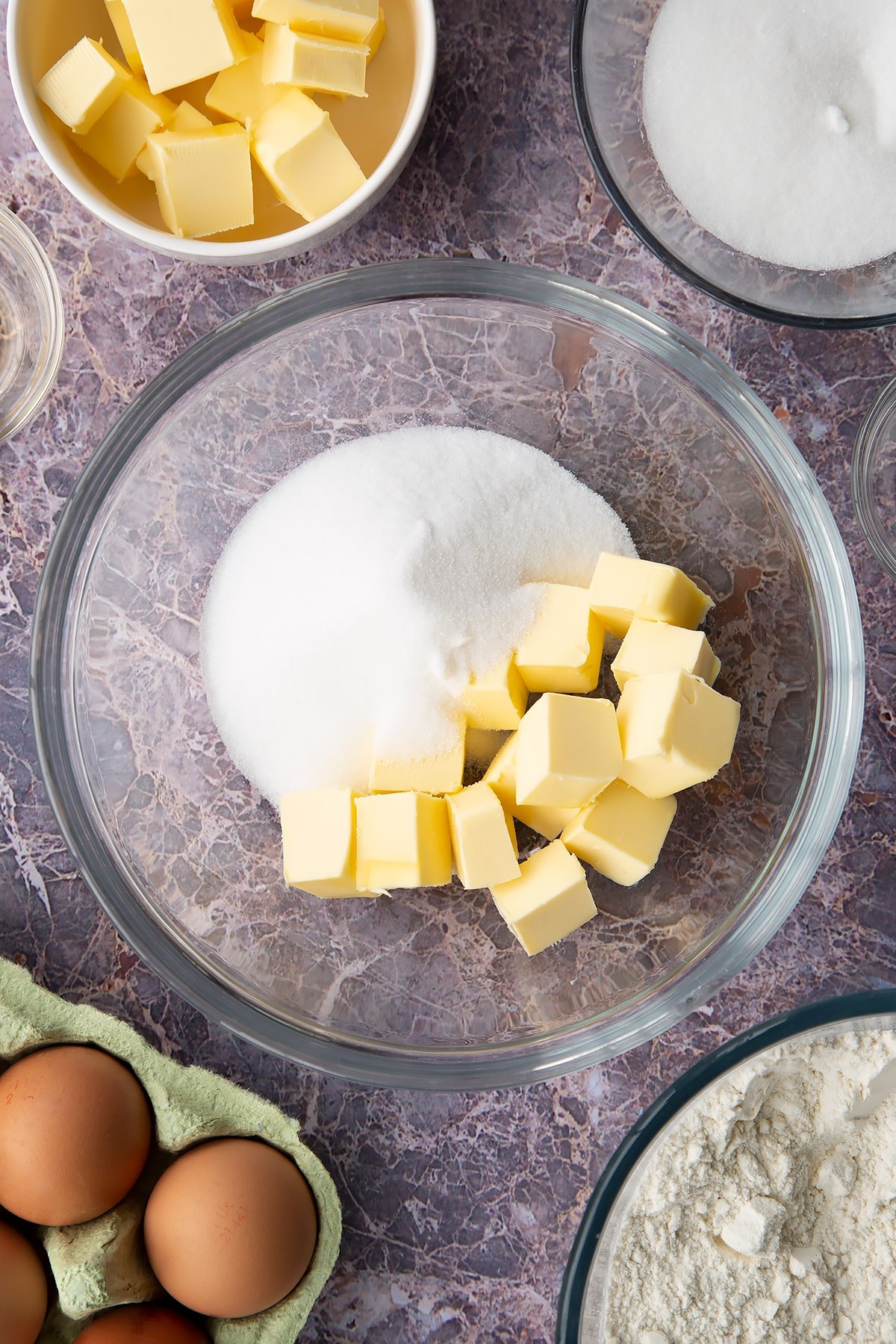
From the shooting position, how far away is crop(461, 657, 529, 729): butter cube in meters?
1.12

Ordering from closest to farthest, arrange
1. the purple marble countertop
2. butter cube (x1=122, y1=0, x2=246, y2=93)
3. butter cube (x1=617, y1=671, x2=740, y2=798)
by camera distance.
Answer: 1. butter cube (x1=617, y1=671, x2=740, y2=798)
2. butter cube (x1=122, y1=0, x2=246, y2=93)
3. the purple marble countertop

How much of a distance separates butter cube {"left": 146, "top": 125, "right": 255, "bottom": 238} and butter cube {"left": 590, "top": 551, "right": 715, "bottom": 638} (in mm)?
628

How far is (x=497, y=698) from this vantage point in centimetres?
113

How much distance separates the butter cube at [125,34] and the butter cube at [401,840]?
36.9 inches

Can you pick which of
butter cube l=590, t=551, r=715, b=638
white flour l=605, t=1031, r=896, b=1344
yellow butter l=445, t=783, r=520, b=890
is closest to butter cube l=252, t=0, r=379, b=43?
butter cube l=590, t=551, r=715, b=638

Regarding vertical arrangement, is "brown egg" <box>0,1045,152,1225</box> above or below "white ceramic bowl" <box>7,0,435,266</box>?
below

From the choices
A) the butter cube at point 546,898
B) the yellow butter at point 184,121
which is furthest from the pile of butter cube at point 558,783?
the yellow butter at point 184,121

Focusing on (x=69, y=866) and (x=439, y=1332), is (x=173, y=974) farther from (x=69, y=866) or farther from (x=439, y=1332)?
(x=439, y=1332)

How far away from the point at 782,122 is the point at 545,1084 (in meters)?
1.26

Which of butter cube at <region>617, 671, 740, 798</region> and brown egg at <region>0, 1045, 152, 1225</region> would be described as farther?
brown egg at <region>0, 1045, 152, 1225</region>

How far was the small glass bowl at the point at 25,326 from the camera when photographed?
136cm

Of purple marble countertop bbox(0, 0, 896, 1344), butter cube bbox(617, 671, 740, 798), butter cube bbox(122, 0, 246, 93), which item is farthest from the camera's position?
purple marble countertop bbox(0, 0, 896, 1344)

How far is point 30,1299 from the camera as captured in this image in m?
1.22

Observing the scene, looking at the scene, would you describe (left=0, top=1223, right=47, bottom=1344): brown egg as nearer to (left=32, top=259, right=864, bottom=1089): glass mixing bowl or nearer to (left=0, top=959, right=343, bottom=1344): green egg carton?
(left=0, top=959, right=343, bottom=1344): green egg carton
